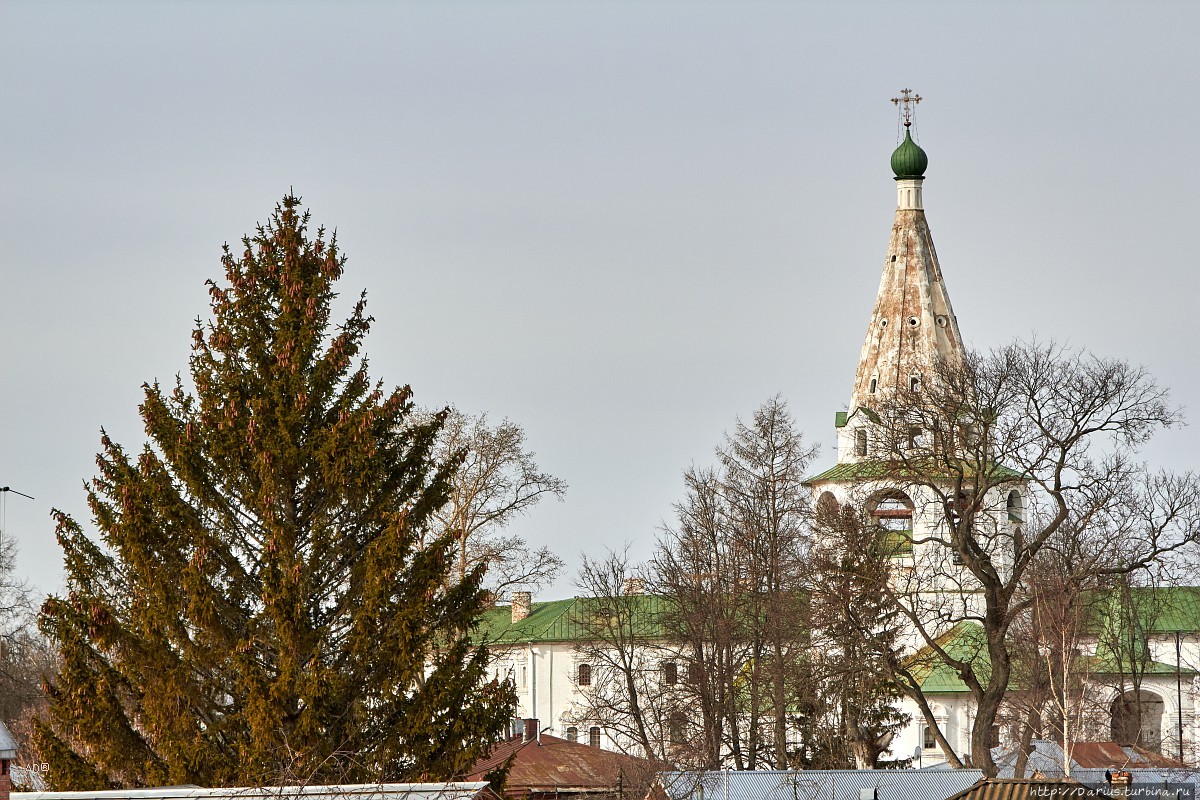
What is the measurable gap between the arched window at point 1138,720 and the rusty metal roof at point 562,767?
41.3ft

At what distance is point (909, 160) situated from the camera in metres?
58.4

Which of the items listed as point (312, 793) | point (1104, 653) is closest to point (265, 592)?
point (312, 793)

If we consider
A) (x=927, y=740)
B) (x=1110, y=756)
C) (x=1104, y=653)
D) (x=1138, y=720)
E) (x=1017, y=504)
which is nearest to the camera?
(x=1110, y=756)

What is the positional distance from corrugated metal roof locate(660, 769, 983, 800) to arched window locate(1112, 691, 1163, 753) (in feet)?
40.4

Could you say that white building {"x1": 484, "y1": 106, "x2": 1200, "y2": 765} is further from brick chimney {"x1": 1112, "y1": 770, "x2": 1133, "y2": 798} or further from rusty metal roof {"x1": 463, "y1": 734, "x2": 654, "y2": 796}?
brick chimney {"x1": 1112, "y1": 770, "x2": 1133, "y2": 798}

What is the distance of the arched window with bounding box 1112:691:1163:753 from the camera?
48844 mm

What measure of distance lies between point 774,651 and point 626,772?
16.5ft

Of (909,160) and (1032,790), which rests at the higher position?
(909,160)

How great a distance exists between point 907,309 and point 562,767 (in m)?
22.4

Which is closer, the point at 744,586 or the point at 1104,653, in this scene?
the point at 744,586

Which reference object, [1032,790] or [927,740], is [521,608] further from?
[1032,790]

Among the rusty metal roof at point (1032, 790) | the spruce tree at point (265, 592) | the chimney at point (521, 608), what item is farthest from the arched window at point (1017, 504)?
the spruce tree at point (265, 592)

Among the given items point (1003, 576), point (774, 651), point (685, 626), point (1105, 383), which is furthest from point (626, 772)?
point (1003, 576)

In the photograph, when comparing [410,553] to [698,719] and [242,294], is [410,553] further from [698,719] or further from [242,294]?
[698,719]
